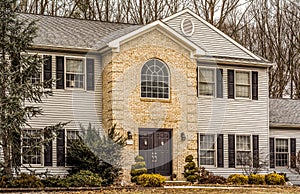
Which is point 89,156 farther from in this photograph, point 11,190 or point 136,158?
point 11,190

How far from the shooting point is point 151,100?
2875 cm

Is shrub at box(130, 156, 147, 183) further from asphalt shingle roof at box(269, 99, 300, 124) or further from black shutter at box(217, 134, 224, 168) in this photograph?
asphalt shingle roof at box(269, 99, 300, 124)

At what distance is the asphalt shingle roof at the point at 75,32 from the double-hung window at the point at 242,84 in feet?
17.4

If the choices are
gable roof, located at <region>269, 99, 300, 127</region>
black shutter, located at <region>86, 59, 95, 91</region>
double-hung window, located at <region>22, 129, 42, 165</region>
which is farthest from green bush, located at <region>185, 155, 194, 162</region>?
gable roof, located at <region>269, 99, 300, 127</region>

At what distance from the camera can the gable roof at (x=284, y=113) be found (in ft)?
111

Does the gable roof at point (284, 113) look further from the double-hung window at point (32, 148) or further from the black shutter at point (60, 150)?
the double-hung window at point (32, 148)

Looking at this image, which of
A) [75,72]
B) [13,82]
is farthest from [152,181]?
[75,72]

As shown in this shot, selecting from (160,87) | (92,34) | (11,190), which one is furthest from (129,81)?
(11,190)

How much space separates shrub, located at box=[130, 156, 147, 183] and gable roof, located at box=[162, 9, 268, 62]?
6606mm

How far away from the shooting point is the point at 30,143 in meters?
26.0

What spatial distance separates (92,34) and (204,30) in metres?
5.33

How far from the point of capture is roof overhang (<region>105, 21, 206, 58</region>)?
28062 millimetres

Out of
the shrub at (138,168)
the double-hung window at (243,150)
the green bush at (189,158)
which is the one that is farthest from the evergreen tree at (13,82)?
the double-hung window at (243,150)

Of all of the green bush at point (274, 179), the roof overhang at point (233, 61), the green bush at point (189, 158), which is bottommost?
the green bush at point (274, 179)
